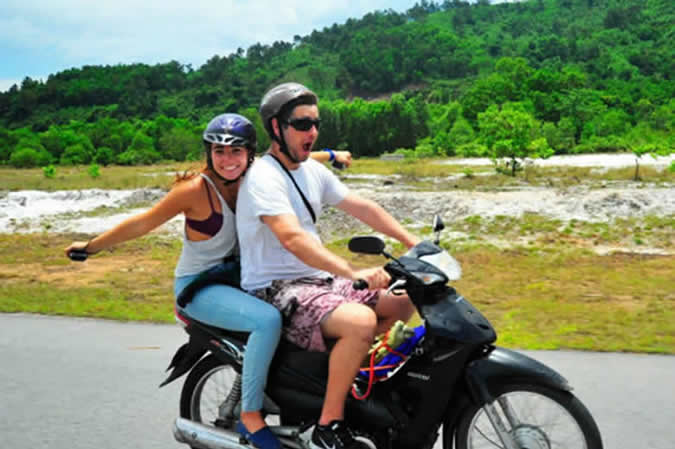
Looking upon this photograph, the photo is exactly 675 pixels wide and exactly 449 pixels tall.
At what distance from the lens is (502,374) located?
305 centimetres

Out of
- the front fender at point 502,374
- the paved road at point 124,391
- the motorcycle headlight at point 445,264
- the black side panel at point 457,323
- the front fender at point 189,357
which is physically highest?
the motorcycle headlight at point 445,264

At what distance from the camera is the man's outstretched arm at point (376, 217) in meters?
3.63

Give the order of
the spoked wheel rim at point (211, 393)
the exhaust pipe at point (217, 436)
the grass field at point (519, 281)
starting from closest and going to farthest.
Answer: the exhaust pipe at point (217, 436) < the spoked wheel rim at point (211, 393) < the grass field at point (519, 281)

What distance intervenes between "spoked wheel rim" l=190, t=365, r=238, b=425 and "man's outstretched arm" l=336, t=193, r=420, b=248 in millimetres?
1074

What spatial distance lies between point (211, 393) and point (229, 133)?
55.8 inches

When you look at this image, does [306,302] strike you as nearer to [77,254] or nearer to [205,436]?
[205,436]

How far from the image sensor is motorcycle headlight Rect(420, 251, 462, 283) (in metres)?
3.06

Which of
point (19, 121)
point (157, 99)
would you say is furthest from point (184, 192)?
point (157, 99)

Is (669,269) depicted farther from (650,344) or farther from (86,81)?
(86,81)

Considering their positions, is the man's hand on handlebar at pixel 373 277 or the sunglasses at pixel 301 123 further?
the sunglasses at pixel 301 123

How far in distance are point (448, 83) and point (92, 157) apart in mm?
Result: 94532

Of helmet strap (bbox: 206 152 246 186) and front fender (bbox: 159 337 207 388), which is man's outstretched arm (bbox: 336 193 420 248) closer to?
helmet strap (bbox: 206 152 246 186)

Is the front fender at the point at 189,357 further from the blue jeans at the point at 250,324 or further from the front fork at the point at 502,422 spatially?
the front fork at the point at 502,422

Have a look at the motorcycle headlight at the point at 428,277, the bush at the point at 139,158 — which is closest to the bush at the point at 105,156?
the bush at the point at 139,158
